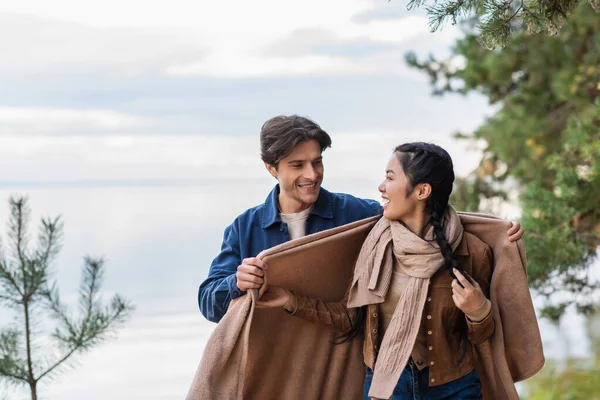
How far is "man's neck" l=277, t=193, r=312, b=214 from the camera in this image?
3.91 m

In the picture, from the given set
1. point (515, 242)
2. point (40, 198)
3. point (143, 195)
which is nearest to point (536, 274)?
point (515, 242)

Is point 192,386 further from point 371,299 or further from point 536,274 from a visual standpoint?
point 536,274

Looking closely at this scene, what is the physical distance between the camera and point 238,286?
3.55m

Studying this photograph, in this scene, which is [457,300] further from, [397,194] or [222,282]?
[222,282]

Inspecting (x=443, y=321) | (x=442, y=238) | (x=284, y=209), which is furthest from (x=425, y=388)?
(x=284, y=209)

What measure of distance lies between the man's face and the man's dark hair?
0.02 m

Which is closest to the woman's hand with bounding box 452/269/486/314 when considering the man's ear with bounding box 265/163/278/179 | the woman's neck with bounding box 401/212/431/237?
the woman's neck with bounding box 401/212/431/237

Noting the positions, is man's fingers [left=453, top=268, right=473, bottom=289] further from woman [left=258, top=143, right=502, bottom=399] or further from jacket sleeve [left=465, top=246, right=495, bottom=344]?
jacket sleeve [left=465, top=246, right=495, bottom=344]

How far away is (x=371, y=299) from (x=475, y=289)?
0.37 metres

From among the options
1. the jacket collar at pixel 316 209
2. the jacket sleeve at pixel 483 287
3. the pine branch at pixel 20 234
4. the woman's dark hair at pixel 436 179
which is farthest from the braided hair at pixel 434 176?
the pine branch at pixel 20 234

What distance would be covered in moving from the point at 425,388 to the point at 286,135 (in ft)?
3.46

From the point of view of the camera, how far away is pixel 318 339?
12.4ft

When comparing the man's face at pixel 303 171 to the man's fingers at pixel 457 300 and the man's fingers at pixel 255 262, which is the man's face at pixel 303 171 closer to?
the man's fingers at pixel 255 262

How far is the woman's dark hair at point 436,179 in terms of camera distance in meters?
3.39
